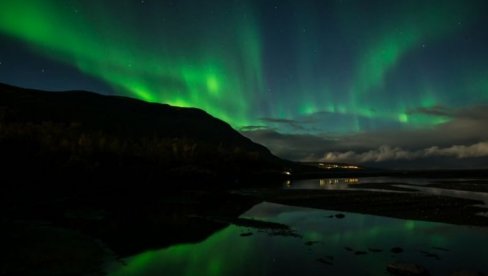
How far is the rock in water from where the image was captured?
20.6m

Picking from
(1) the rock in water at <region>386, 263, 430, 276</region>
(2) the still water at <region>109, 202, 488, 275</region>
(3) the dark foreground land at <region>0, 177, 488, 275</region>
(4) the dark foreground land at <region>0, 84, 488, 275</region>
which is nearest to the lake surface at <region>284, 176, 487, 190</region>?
(4) the dark foreground land at <region>0, 84, 488, 275</region>

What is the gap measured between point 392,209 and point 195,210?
90.6 feet

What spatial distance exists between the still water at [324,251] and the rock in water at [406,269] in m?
0.54

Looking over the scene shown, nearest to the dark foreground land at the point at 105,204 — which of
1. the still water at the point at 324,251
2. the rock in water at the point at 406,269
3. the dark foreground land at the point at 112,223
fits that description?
the dark foreground land at the point at 112,223

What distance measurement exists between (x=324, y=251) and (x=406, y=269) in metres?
7.30

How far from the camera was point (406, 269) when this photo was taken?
2100cm

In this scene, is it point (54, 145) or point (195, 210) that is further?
point (54, 145)

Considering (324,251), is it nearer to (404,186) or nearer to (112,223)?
(112,223)

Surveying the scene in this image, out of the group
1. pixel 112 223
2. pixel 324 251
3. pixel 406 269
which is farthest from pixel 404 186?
pixel 406 269

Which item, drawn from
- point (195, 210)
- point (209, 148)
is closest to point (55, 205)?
point (195, 210)

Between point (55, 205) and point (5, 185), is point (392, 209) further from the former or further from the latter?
point (5, 185)

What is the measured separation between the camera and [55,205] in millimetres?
49906

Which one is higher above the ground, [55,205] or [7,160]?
[7,160]

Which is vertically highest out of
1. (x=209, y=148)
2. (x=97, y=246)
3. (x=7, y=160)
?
(x=209, y=148)
